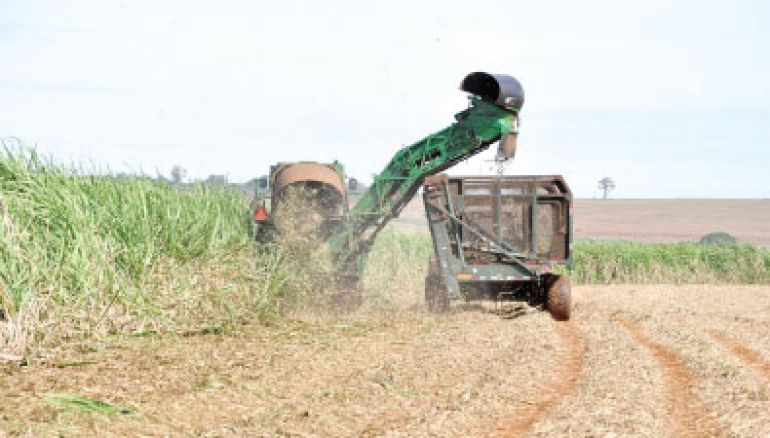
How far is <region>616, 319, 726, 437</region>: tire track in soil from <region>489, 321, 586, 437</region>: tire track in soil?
0.94 m

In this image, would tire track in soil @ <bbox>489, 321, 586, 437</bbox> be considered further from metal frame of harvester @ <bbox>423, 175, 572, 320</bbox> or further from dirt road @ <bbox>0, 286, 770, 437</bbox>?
metal frame of harvester @ <bbox>423, 175, 572, 320</bbox>

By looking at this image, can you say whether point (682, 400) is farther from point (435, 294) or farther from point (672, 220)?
point (672, 220)

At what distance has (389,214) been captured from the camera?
1591cm

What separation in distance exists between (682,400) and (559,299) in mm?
6262

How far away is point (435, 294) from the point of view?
16172 millimetres

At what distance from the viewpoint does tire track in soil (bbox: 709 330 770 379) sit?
10.4 meters

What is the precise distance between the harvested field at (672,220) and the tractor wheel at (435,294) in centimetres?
4345

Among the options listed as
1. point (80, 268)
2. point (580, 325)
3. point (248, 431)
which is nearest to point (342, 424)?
point (248, 431)

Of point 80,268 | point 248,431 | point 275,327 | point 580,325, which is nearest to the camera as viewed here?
point 248,431

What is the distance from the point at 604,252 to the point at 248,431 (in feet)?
73.9

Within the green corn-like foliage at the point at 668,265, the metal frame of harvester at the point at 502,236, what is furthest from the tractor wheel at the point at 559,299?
the green corn-like foliage at the point at 668,265

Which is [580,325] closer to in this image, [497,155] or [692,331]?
[692,331]

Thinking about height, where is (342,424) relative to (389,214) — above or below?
below

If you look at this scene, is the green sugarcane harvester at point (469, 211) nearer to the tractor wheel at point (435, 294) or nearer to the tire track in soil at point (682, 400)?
the tractor wheel at point (435, 294)
